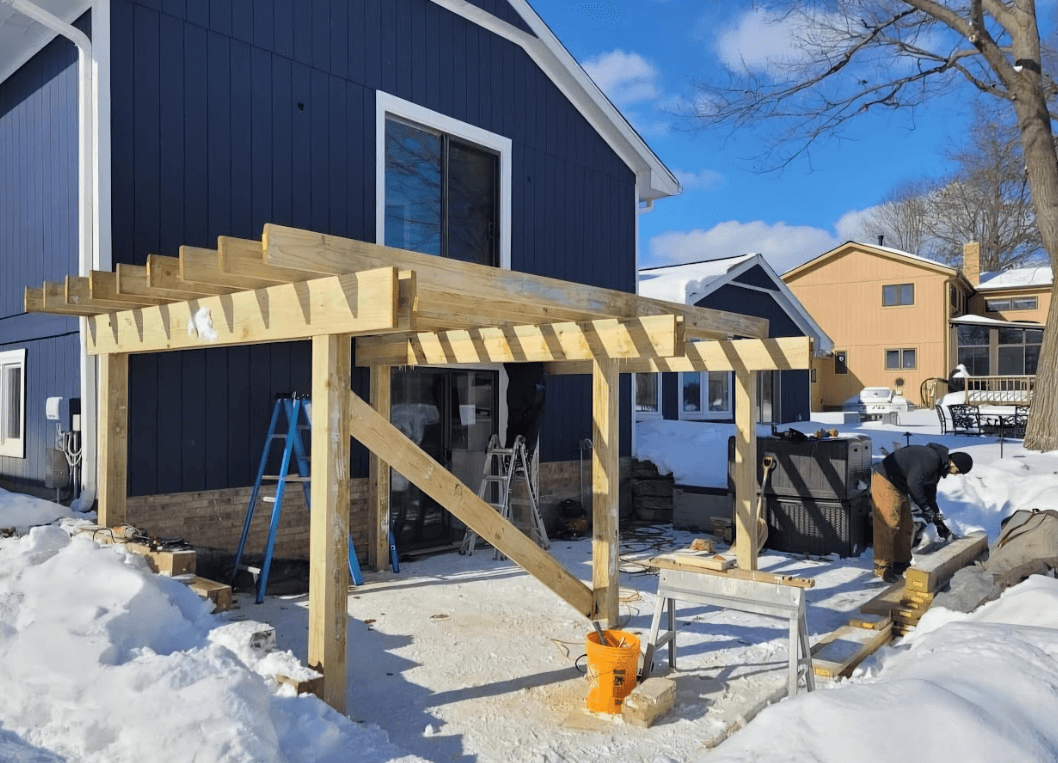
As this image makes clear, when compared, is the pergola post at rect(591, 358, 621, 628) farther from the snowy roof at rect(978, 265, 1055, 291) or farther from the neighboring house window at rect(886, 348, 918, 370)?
the snowy roof at rect(978, 265, 1055, 291)

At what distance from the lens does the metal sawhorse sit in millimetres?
4332

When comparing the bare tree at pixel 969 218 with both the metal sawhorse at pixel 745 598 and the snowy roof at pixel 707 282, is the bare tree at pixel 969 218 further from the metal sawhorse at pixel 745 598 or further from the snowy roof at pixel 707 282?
the metal sawhorse at pixel 745 598

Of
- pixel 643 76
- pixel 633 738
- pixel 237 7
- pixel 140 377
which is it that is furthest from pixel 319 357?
pixel 643 76

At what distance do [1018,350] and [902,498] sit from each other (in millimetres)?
24510

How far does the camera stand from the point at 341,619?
401cm

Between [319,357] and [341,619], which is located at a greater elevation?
[319,357]

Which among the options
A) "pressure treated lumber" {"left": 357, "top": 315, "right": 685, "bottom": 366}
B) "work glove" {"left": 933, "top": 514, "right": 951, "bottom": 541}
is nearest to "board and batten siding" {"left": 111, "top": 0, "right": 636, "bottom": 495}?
"pressure treated lumber" {"left": 357, "top": 315, "right": 685, "bottom": 366}

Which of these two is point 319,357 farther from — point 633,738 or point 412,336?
point 412,336

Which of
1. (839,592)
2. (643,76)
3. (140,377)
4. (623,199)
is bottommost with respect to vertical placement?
(839,592)

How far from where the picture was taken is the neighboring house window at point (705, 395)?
1455 cm

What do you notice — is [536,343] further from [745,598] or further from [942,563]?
[942,563]

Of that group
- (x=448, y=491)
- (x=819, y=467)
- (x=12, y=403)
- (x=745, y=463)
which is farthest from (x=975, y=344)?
(x=12, y=403)

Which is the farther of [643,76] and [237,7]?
[643,76]

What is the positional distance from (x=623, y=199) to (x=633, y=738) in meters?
8.48
